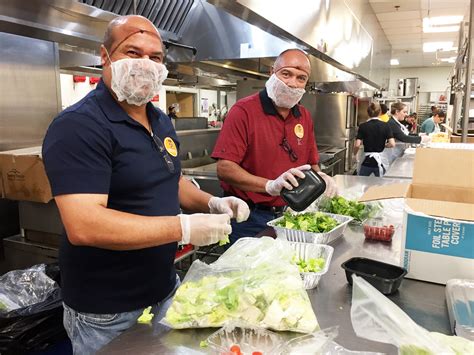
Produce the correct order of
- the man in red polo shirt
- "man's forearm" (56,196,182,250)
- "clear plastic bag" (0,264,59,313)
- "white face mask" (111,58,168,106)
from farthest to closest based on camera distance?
the man in red polo shirt
"clear plastic bag" (0,264,59,313)
"white face mask" (111,58,168,106)
"man's forearm" (56,196,182,250)

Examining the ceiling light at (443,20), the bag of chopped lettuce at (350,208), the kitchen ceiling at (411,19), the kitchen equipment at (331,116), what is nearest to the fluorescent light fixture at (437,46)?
the kitchen ceiling at (411,19)

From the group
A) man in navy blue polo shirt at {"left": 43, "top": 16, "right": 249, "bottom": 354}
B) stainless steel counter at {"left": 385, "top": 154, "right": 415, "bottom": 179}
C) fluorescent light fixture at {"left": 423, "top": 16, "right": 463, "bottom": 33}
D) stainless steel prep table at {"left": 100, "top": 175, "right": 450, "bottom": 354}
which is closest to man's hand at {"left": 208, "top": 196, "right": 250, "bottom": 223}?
man in navy blue polo shirt at {"left": 43, "top": 16, "right": 249, "bottom": 354}

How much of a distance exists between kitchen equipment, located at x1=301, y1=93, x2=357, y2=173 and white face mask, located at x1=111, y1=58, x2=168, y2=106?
5.62 m

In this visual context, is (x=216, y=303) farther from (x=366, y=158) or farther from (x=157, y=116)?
(x=366, y=158)

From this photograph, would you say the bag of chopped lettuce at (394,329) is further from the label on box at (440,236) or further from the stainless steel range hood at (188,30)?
the stainless steel range hood at (188,30)

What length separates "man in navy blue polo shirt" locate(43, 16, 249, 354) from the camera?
3.54 feet

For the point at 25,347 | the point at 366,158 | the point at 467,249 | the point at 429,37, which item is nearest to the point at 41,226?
the point at 25,347

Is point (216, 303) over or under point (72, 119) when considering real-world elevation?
under

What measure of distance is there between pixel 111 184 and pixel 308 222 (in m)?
0.79

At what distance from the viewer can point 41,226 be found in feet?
8.00

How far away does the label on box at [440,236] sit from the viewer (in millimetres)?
1183

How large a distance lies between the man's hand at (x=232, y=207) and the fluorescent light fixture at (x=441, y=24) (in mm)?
6642

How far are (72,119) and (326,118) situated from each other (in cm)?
611

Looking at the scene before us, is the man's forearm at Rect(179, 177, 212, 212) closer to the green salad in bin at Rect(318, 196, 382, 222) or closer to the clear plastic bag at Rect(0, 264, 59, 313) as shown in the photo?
the green salad in bin at Rect(318, 196, 382, 222)
